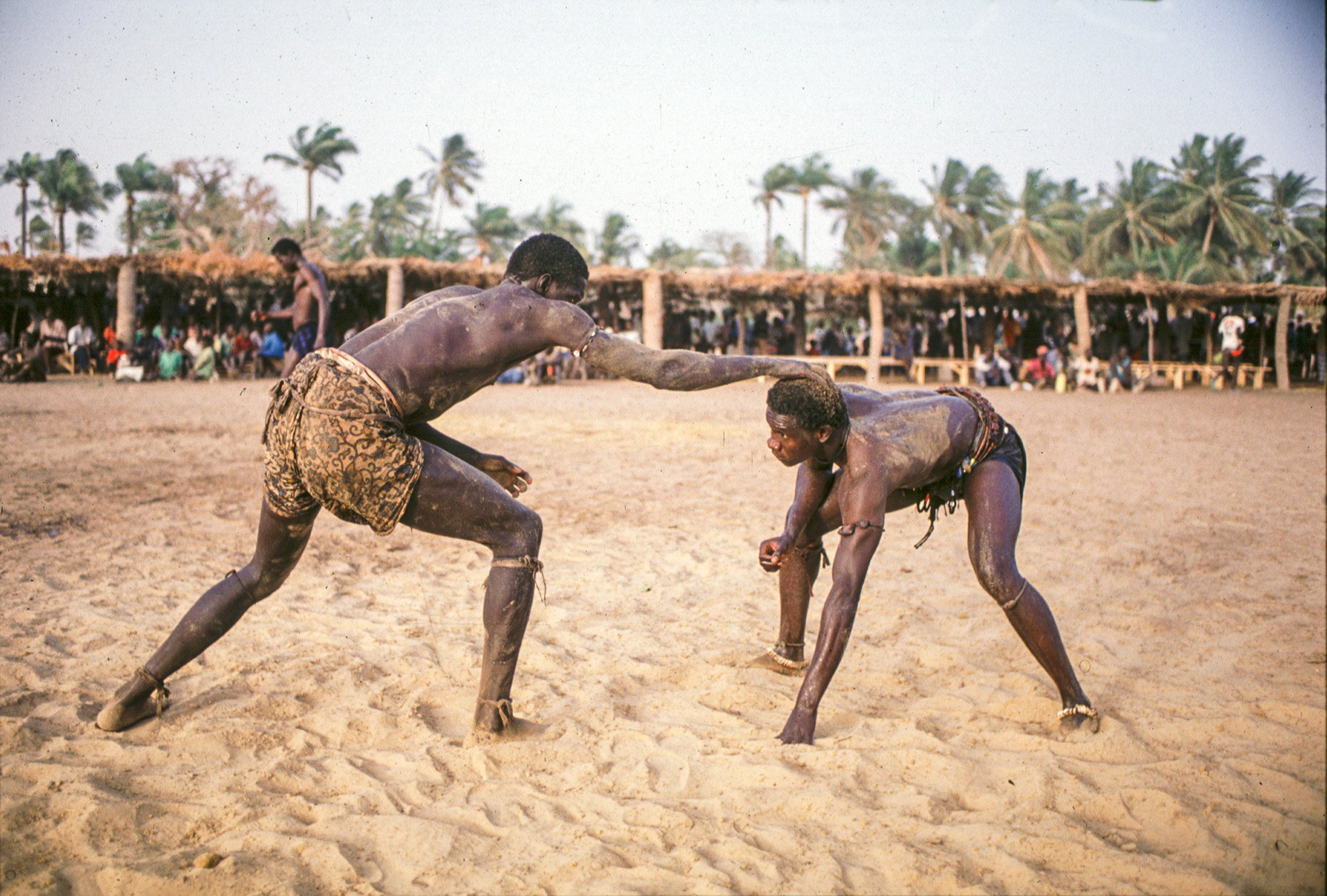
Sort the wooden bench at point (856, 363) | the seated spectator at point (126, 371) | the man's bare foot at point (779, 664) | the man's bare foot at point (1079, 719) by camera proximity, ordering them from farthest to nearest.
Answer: the wooden bench at point (856, 363)
the seated spectator at point (126, 371)
the man's bare foot at point (779, 664)
the man's bare foot at point (1079, 719)

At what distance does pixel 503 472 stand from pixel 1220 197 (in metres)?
43.2

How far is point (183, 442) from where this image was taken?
28.5 ft

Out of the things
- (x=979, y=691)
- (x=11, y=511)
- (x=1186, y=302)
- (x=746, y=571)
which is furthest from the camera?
(x=1186, y=302)

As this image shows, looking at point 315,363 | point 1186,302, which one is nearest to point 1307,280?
point 1186,302

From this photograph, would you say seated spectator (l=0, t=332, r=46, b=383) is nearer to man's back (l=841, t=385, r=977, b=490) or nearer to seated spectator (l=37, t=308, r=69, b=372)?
seated spectator (l=37, t=308, r=69, b=372)

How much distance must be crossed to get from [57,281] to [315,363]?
2167 cm

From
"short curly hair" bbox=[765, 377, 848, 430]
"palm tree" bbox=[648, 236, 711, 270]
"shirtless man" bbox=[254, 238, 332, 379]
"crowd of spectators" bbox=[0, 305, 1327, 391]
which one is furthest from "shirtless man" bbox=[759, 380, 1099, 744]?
"palm tree" bbox=[648, 236, 711, 270]

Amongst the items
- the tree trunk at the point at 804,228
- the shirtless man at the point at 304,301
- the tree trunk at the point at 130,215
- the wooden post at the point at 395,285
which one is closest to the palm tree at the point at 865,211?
the tree trunk at the point at 804,228

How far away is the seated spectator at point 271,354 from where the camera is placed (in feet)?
64.1

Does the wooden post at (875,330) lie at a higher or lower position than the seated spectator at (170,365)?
higher

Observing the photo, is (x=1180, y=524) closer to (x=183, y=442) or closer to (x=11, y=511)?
(x=11, y=511)

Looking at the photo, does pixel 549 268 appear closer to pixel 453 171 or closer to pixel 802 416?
pixel 802 416

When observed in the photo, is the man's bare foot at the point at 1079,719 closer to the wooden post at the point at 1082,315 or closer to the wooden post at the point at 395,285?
the wooden post at the point at 395,285

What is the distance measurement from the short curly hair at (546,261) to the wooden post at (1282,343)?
26582mm
